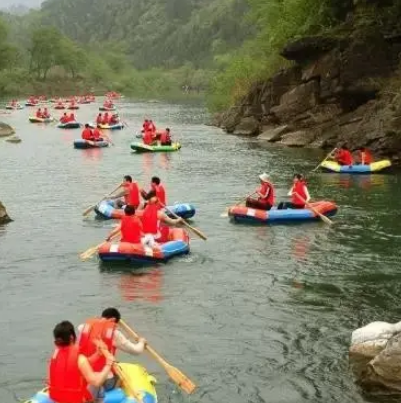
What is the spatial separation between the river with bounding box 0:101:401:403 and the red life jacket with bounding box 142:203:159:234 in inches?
37.9

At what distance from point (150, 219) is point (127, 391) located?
7687mm

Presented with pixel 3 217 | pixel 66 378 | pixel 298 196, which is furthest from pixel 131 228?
pixel 66 378

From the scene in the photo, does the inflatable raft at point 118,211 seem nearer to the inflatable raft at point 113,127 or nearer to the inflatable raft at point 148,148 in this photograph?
the inflatable raft at point 148,148

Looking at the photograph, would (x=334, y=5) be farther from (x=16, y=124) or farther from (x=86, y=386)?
(x=86, y=386)

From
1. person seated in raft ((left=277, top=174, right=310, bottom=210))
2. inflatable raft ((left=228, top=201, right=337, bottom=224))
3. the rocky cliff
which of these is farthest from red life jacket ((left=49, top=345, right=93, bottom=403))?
the rocky cliff

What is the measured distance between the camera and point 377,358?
966cm

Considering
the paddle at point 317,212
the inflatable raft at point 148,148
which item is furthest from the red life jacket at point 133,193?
the inflatable raft at point 148,148

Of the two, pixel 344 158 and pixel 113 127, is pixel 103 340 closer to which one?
pixel 344 158

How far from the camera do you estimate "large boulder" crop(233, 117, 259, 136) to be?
45.5 m

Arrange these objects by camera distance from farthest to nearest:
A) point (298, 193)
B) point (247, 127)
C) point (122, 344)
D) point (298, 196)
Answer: point (247, 127), point (298, 193), point (298, 196), point (122, 344)

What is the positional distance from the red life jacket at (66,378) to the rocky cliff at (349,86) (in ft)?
82.0

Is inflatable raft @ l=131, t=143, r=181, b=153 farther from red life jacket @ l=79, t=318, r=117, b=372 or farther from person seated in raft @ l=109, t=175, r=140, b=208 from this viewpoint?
red life jacket @ l=79, t=318, r=117, b=372

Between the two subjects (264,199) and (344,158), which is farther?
(344,158)

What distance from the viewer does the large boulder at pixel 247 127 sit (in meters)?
45.5
